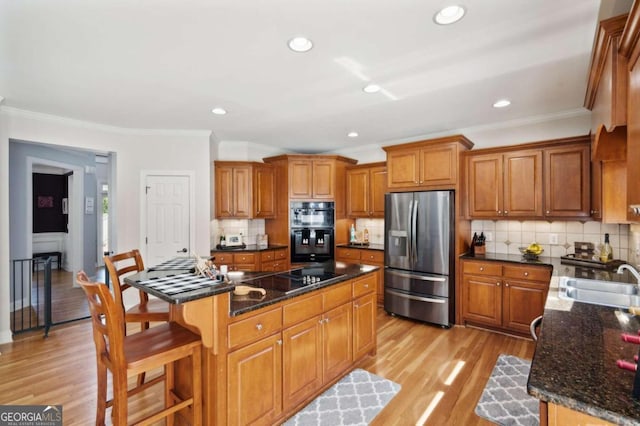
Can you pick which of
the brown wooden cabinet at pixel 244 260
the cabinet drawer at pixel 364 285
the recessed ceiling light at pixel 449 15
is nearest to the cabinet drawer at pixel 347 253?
the brown wooden cabinet at pixel 244 260

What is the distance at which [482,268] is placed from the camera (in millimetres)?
3654

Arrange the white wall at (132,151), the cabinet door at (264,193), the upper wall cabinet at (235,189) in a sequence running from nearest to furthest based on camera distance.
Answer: the white wall at (132,151)
the upper wall cabinet at (235,189)
the cabinet door at (264,193)

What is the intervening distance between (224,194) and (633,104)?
4.56m

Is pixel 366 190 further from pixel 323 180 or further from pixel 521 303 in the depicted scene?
pixel 521 303

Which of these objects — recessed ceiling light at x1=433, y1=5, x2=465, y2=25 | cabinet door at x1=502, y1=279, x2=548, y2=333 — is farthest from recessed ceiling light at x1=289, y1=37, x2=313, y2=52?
cabinet door at x1=502, y1=279, x2=548, y2=333

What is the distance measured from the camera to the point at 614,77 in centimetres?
146

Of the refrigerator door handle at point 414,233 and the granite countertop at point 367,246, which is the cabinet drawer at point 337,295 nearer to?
the refrigerator door handle at point 414,233

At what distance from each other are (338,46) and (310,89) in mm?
813

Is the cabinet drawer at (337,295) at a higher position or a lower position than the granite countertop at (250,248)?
lower

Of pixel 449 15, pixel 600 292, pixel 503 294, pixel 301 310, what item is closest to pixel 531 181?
pixel 503 294

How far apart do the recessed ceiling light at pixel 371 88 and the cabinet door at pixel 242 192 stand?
8.26ft

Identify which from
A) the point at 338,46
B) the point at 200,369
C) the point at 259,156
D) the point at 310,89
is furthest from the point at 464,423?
the point at 259,156

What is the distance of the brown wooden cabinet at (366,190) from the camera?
4.86 metres

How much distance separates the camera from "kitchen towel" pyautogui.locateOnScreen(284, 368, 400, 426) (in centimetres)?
209
